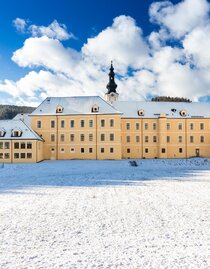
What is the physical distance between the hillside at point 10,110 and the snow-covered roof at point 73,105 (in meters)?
76.7

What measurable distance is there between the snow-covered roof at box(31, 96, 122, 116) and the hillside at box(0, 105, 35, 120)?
7666 cm

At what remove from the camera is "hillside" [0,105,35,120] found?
132 m

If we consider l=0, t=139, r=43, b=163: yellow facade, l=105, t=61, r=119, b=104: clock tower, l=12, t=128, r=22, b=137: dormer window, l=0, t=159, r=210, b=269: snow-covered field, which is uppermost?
l=105, t=61, r=119, b=104: clock tower

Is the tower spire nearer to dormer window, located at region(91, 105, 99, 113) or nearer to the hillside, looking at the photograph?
dormer window, located at region(91, 105, 99, 113)

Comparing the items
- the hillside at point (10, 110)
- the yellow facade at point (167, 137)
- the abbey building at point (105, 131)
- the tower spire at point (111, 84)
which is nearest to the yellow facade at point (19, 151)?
the abbey building at point (105, 131)

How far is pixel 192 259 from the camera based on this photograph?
629 centimetres

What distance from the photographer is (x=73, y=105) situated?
58.7 metres

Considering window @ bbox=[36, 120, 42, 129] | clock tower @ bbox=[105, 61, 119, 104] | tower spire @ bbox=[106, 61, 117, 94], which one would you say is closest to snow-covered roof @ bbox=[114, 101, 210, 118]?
clock tower @ bbox=[105, 61, 119, 104]

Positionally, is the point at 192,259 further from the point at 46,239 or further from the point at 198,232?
the point at 46,239

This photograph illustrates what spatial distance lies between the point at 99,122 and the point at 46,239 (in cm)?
4917

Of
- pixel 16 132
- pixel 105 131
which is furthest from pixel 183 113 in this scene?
pixel 16 132

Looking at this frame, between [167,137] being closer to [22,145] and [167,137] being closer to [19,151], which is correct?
[22,145]

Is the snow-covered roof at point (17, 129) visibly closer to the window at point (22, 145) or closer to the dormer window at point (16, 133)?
the dormer window at point (16, 133)

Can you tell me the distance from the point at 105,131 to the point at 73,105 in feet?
27.3
